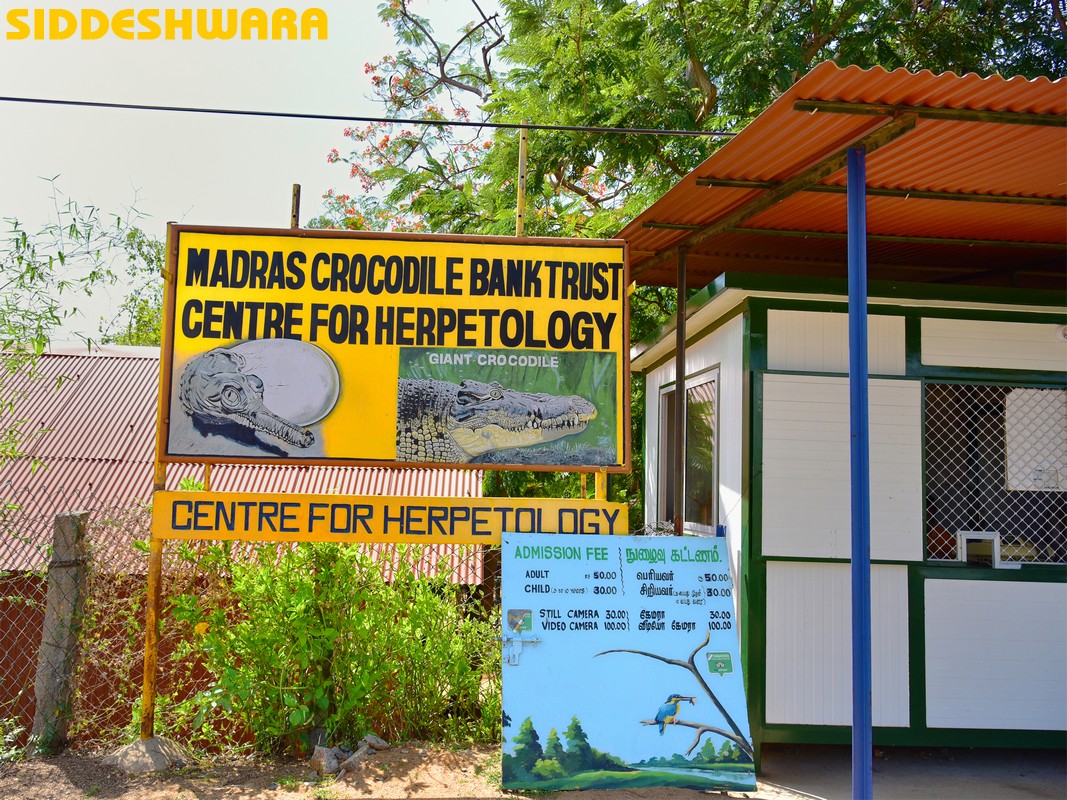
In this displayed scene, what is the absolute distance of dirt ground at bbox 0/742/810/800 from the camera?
4332mm

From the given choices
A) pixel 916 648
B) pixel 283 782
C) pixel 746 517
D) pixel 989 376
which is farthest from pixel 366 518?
pixel 989 376

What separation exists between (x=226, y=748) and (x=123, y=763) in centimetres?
60

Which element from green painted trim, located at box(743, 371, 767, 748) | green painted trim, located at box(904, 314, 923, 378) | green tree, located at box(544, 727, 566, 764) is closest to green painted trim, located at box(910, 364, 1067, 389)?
green painted trim, located at box(904, 314, 923, 378)

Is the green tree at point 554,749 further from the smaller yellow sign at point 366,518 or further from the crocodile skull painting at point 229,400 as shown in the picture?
the crocodile skull painting at point 229,400

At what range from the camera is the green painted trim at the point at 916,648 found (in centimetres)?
520

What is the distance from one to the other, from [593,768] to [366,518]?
184 centimetres

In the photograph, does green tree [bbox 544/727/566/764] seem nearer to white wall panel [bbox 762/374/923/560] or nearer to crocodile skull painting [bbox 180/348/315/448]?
white wall panel [bbox 762/374/923/560]

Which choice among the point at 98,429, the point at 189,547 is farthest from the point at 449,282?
the point at 98,429

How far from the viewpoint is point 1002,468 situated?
5590 mm

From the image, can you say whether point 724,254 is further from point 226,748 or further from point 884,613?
point 226,748

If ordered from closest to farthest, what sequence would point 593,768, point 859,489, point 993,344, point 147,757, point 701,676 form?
point 859,489 < point 593,768 < point 701,676 < point 147,757 < point 993,344

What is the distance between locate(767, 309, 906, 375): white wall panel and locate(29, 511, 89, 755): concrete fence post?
4261 mm

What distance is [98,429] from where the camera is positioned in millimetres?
10977

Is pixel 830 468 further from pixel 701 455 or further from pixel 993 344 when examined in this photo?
pixel 993 344
